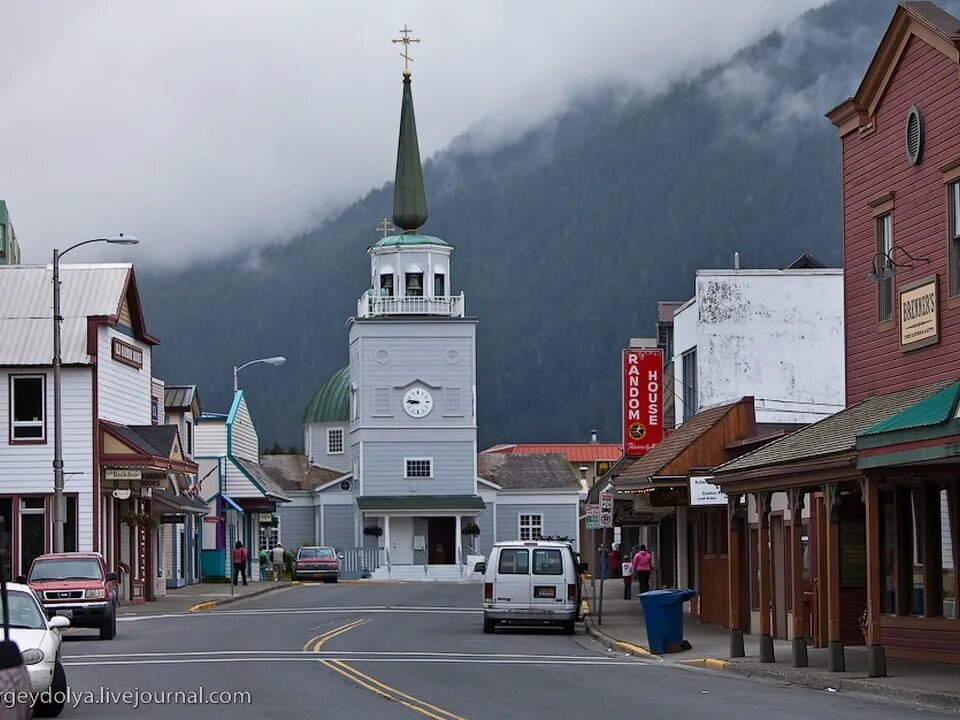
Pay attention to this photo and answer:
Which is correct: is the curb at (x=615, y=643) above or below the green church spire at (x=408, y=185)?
below

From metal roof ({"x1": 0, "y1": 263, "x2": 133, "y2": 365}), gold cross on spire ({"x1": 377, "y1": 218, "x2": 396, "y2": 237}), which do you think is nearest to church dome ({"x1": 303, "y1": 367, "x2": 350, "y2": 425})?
gold cross on spire ({"x1": 377, "y1": 218, "x2": 396, "y2": 237})

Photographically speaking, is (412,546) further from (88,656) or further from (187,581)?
(88,656)

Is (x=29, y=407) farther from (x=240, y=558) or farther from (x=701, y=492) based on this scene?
(x=701, y=492)

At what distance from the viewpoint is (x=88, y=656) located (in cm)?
2812

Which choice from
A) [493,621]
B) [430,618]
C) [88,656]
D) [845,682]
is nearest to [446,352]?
[430,618]

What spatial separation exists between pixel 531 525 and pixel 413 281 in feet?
47.6

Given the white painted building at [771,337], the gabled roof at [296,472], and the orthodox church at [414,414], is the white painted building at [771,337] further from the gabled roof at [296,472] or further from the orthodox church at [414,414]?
the gabled roof at [296,472]

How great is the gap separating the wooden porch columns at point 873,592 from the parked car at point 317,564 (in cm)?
5560

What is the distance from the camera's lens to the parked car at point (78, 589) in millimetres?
33000

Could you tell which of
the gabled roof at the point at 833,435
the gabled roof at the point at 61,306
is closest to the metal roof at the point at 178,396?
the gabled roof at the point at 61,306

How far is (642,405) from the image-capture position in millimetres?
46969

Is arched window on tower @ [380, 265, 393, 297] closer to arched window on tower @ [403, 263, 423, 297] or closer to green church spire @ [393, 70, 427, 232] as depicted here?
arched window on tower @ [403, 263, 423, 297]

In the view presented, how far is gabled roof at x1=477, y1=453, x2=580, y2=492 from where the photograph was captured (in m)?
96.6

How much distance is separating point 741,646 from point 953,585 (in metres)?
3.81
